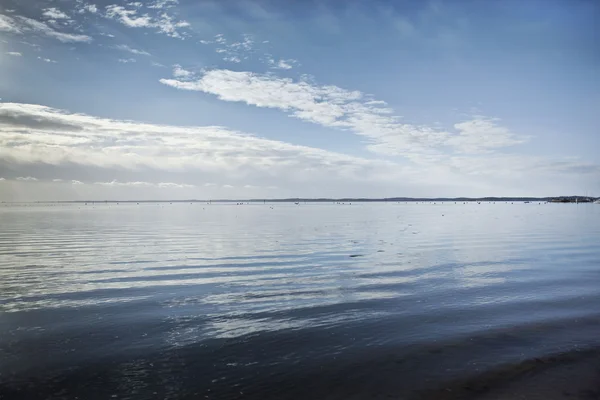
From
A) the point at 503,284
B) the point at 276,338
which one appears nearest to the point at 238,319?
the point at 276,338

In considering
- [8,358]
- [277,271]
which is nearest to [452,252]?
[277,271]

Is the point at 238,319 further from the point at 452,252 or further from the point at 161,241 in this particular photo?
the point at 161,241

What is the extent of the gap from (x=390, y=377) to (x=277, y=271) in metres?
13.5

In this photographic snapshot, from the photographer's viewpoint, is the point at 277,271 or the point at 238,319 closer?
the point at 238,319

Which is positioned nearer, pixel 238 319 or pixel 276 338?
pixel 276 338

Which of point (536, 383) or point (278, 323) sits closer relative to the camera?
point (536, 383)

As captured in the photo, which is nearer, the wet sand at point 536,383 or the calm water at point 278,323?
the wet sand at point 536,383

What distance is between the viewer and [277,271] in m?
22.2

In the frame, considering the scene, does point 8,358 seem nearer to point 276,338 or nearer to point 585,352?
point 276,338

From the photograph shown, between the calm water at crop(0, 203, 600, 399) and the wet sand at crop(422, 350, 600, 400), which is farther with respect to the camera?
the calm water at crop(0, 203, 600, 399)

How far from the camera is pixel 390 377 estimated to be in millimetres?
9133

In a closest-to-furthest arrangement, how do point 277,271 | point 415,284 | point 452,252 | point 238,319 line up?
point 238,319 → point 415,284 → point 277,271 → point 452,252

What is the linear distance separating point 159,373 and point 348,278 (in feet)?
40.5

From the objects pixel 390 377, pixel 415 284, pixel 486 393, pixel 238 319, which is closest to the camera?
pixel 486 393
